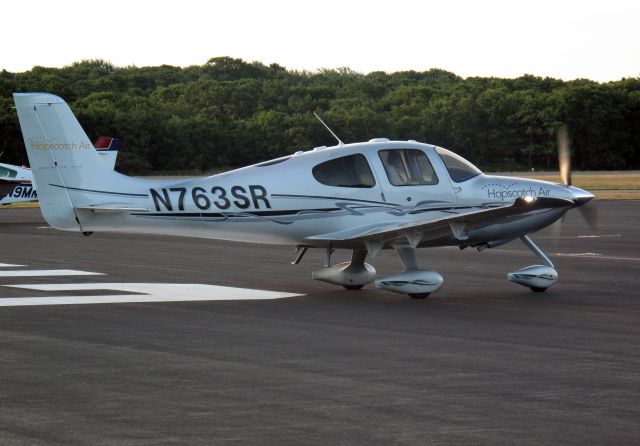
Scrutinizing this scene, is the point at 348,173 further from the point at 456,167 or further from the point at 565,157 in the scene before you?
the point at 565,157

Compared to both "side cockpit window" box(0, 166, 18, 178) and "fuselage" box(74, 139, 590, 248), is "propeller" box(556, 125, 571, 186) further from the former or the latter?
"side cockpit window" box(0, 166, 18, 178)

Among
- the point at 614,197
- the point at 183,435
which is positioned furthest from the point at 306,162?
the point at 614,197

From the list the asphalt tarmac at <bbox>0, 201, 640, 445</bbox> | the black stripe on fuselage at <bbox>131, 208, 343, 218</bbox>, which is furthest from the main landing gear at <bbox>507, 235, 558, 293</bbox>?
the black stripe on fuselage at <bbox>131, 208, 343, 218</bbox>

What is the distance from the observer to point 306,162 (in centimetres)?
1641

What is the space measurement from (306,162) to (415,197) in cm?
160

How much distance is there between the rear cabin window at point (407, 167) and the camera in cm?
1641

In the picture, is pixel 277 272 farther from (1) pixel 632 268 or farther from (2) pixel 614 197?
(2) pixel 614 197

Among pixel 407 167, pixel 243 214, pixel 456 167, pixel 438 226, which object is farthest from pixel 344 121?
pixel 438 226

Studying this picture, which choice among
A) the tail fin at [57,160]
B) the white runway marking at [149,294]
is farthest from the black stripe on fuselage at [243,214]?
the white runway marking at [149,294]

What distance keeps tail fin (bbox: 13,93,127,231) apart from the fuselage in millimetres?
109

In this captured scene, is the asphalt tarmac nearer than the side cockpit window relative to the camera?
Yes

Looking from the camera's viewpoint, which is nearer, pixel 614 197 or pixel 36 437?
pixel 36 437

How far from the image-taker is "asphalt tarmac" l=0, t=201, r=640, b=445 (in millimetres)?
7961

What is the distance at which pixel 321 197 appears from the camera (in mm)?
16250
